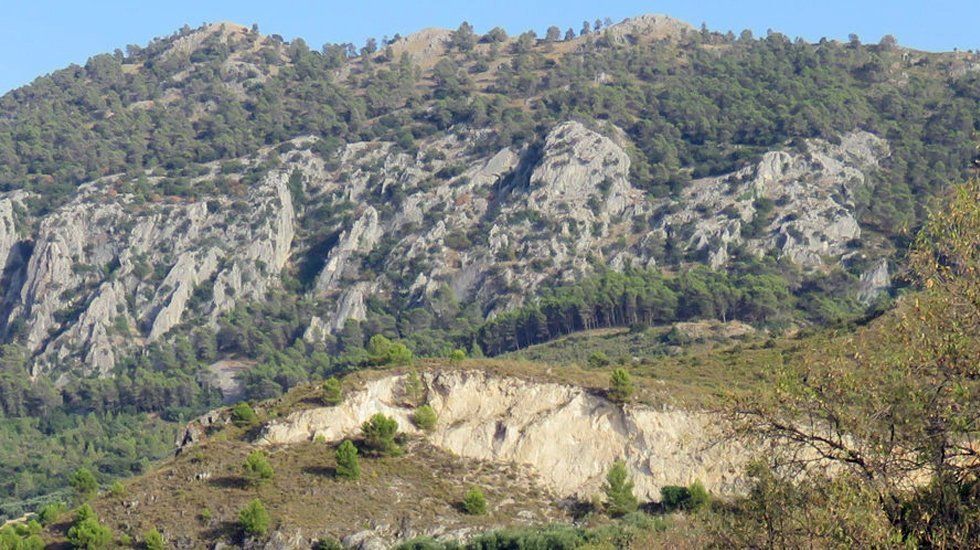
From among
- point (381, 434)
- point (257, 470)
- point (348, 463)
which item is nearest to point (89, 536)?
point (257, 470)

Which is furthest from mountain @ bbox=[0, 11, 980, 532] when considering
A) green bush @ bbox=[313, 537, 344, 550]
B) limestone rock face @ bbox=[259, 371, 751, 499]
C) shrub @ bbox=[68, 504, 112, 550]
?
green bush @ bbox=[313, 537, 344, 550]

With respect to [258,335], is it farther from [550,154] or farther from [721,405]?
[721,405]

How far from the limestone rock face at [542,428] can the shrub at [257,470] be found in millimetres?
4431

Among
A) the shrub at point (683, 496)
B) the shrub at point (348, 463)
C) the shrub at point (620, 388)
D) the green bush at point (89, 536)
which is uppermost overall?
the shrub at point (620, 388)

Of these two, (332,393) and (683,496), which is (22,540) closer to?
(332,393)

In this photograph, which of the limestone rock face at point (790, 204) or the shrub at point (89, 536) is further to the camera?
the limestone rock face at point (790, 204)

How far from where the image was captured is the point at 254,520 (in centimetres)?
5969

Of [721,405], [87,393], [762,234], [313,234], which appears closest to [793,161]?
[762,234]

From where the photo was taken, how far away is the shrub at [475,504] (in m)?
61.8

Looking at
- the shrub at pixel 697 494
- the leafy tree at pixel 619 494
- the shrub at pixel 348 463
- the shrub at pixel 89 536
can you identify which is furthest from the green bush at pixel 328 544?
the shrub at pixel 697 494

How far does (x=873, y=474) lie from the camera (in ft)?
69.6

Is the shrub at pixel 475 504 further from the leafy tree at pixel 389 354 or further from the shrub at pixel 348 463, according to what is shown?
the leafy tree at pixel 389 354

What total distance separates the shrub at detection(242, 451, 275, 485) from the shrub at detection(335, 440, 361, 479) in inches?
129

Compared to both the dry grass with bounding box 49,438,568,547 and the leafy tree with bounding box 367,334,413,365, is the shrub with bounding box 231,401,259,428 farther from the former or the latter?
the leafy tree with bounding box 367,334,413,365
